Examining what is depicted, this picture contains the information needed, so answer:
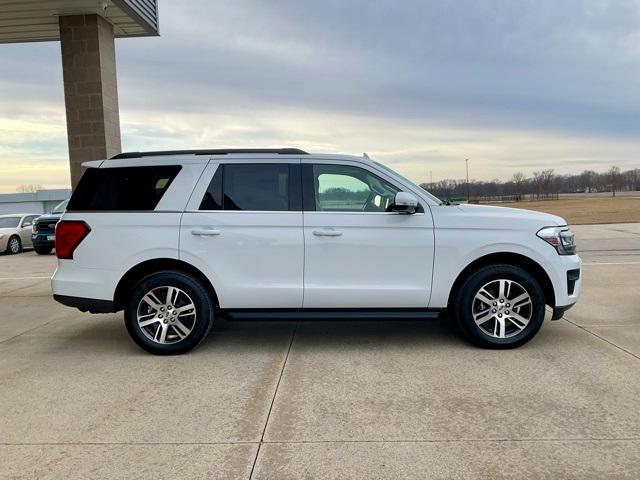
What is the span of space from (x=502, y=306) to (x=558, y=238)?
0.86 meters

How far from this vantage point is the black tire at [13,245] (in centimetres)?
1855

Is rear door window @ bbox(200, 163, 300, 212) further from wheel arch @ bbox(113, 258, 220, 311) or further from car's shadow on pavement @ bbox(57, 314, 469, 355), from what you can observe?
car's shadow on pavement @ bbox(57, 314, 469, 355)

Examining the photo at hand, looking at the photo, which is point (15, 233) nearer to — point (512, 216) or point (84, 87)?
point (84, 87)

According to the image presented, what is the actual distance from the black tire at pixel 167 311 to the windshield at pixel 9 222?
1762 centimetres

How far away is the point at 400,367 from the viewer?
4.63 meters

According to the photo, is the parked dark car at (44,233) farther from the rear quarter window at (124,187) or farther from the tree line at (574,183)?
the tree line at (574,183)

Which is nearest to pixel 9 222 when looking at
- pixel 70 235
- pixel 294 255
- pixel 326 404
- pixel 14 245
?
pixel 14 245

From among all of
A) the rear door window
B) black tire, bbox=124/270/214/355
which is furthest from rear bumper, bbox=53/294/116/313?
the rear door window

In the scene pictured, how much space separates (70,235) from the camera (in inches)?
200

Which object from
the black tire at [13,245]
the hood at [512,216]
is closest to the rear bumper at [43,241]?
the black tire at [13,245]

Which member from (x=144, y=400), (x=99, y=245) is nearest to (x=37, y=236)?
(x=99, y=245)

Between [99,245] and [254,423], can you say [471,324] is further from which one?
[99,245]

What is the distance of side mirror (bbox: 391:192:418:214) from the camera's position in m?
4.80

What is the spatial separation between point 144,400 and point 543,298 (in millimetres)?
3705
